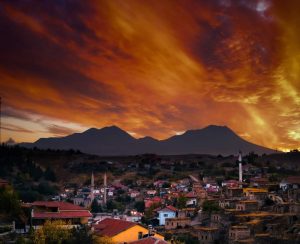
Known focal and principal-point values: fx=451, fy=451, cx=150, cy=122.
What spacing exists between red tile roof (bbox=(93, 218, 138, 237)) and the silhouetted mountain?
62321mm

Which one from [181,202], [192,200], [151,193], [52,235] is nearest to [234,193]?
[192,200]

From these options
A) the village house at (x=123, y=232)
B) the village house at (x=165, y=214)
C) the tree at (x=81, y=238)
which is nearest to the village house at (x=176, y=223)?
the village house at (x=165, y=214)

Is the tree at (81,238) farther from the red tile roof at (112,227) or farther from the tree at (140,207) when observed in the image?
the tree at (140,207)

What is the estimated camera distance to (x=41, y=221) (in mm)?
22359

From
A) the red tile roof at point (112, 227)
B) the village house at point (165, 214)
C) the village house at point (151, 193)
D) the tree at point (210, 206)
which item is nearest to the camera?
the red tile roof at point (112, 227)

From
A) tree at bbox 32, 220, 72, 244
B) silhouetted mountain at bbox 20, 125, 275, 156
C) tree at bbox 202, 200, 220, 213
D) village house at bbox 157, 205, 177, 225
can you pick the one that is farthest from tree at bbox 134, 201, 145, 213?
silhouetted mountain at bbox 20, 125, 275, 156

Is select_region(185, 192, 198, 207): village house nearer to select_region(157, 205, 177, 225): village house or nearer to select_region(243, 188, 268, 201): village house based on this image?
select_region(157, 205, 177, 225): village house

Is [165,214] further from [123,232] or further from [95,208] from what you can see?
[123,232]

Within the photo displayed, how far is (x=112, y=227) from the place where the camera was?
22.8m

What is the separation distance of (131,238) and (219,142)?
3510 inches

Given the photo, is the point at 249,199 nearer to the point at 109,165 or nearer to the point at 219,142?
the point at 109,165

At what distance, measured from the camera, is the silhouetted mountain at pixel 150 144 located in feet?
304

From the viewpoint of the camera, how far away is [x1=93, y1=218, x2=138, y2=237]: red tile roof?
21.5 m

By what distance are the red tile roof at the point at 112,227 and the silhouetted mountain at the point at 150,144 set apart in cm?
6232
